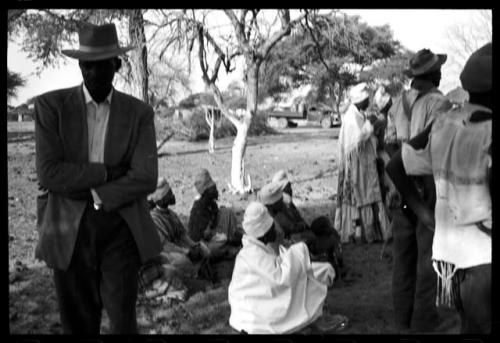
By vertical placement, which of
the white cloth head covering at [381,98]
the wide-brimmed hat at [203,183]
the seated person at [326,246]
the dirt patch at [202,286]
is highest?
the white cloth head covering at [381,98]

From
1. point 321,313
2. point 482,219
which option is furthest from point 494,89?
point 321,313

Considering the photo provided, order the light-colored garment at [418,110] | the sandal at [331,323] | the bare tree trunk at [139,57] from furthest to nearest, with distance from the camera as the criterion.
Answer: the bare tree trunk at [139,57] → the sandal at [331,323] → the light-colored garment at [418,110]

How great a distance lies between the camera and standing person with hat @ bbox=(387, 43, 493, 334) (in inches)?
97.8

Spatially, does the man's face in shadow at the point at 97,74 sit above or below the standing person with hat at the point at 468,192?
above

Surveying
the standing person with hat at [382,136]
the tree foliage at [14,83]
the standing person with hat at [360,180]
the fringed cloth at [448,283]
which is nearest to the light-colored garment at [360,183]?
the standing person with hat at [360,180]

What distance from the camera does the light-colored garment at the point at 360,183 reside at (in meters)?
6.64

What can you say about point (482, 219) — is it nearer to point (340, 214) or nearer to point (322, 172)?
point (340, 214)

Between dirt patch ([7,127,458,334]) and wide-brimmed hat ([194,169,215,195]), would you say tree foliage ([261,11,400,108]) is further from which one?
wide-brimmed hat ([194,169,215,195])

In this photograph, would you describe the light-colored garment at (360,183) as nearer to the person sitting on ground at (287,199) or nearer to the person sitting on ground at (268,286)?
the person sitting on ground at (287,199)

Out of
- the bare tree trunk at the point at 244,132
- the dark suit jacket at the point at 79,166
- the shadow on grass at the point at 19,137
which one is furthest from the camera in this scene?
the shadow on grass at the point at 19,137

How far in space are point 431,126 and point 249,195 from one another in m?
6.57

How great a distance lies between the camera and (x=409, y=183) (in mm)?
3027

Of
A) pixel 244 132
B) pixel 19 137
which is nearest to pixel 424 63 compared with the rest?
pixel 244 132

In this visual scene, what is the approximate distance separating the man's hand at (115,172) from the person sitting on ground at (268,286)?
1232mm
